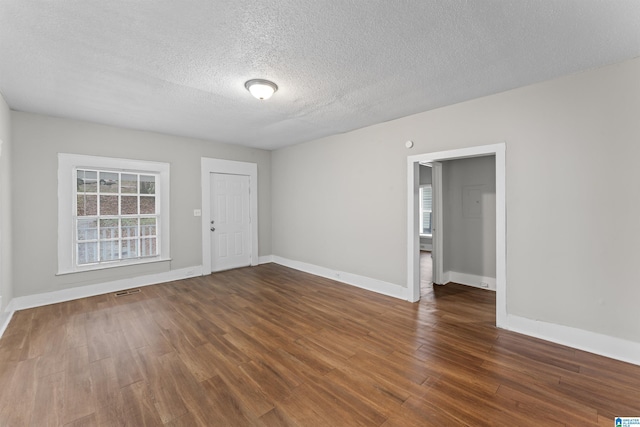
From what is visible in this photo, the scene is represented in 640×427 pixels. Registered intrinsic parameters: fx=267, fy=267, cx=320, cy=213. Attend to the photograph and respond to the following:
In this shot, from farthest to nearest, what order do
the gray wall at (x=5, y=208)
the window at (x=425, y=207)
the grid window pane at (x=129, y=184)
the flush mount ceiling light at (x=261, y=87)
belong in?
the window at (x=425, y=207), the grid window pane at (x=129, y=184), the gray wall at (x=5, y=208), the flush mount ceiling light at (x=261, y=87)

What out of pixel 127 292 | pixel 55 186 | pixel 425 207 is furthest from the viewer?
pixel 425 207

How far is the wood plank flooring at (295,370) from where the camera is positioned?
70.1 inches

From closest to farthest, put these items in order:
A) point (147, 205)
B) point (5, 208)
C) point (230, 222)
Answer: point (5, 208)
point (147, 205)
point (230, 222)

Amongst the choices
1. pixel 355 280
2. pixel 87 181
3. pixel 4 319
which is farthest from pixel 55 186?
pixel 355 280

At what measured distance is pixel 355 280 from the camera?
181 inches

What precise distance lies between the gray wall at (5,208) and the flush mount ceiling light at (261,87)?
2876mm

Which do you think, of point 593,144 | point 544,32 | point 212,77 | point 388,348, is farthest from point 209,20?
point 593,144

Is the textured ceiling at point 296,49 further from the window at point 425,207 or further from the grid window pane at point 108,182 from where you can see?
the window at point 425,207

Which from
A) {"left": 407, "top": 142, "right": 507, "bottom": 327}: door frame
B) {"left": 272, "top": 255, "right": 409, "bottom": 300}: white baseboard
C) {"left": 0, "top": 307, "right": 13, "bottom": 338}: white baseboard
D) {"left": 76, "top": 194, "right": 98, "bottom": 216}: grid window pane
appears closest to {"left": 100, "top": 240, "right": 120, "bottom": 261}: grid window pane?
{"left": 76, "top": 194, "right": 98, "bottom": 216}: grid window pane

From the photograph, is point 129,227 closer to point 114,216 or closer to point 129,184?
point 114,216

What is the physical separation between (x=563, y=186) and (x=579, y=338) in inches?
58.1

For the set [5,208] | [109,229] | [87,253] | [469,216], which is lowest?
[87,253]

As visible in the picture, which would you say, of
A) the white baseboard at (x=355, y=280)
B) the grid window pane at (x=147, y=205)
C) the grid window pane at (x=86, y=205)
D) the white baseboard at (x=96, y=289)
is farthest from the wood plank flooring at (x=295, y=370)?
the grid window pane at (x=147, y=205)

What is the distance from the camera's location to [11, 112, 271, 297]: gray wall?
3641 mm
